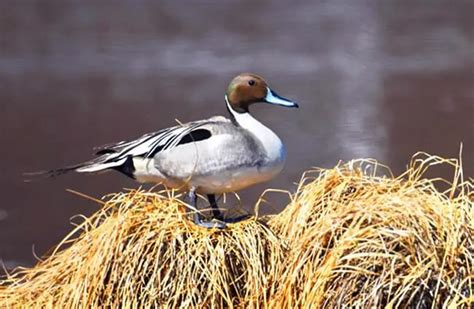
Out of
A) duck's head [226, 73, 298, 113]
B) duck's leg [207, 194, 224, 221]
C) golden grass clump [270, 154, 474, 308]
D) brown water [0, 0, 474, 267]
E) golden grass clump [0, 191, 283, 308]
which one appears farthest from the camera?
brown water [0, 0, 474, 267]

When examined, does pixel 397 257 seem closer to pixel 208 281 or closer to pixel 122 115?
pixel 208 281

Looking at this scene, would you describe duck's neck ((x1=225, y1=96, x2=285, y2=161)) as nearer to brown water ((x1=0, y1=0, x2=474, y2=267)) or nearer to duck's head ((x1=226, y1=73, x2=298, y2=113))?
duck's head ((x1=226, y1=73, x2=298, y2=113))

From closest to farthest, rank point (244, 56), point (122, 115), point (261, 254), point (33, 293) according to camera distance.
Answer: point (261, 254) < point (33, 293) < point (122, 115) < point (244, 56)

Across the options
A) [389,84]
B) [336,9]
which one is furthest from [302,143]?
[336,9]

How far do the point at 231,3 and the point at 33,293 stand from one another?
182 inches

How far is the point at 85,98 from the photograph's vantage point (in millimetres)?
7117

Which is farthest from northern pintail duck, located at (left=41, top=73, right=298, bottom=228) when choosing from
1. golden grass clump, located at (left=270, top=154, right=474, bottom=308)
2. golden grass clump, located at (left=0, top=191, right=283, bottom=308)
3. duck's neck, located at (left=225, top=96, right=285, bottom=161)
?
golden grass clump, located at (left=270, top=154, right=474, bottom=308)

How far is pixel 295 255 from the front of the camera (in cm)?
321

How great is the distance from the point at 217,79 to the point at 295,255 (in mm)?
4044

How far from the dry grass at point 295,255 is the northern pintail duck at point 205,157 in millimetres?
133

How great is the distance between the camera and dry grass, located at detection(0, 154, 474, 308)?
9.98 ft

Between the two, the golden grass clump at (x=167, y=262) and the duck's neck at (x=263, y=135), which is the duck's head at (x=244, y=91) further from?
the golden grass clump at (x=167, y=262)

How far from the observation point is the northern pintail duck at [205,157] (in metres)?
3.44

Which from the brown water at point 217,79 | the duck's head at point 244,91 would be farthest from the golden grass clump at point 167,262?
the brown water at point 217,79
